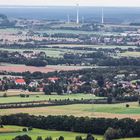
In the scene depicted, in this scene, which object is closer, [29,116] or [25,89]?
[29,116]

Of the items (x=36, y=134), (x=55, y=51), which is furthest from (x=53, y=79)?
(x=55, y=51)

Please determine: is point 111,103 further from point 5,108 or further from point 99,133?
point 99,133

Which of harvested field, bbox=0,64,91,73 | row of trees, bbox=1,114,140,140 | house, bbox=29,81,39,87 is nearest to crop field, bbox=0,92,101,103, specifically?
house, bbox=29,81,39,87

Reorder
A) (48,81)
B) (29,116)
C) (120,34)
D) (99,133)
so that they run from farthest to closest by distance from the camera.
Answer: (120,34) < (48,81) < (29,116) < (99,133)

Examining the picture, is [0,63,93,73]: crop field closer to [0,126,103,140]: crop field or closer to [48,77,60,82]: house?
[48,77,60,82]: house

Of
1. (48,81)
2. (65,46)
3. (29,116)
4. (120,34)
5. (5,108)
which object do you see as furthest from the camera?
(120,34)

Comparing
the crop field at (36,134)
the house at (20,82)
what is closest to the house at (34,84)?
the house at (20,82)

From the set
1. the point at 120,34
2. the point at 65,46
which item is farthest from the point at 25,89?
the point at 120,34

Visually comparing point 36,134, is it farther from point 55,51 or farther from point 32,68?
point 55,51

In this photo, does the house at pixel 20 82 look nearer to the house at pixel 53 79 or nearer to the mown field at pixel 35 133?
the house at pixel 53 79

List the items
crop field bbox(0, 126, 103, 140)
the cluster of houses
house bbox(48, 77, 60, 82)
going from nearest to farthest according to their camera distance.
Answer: crop field bbox(0, 126, 103, 140), the cluster of houses, house bbox(48, 77, 60, 82)
